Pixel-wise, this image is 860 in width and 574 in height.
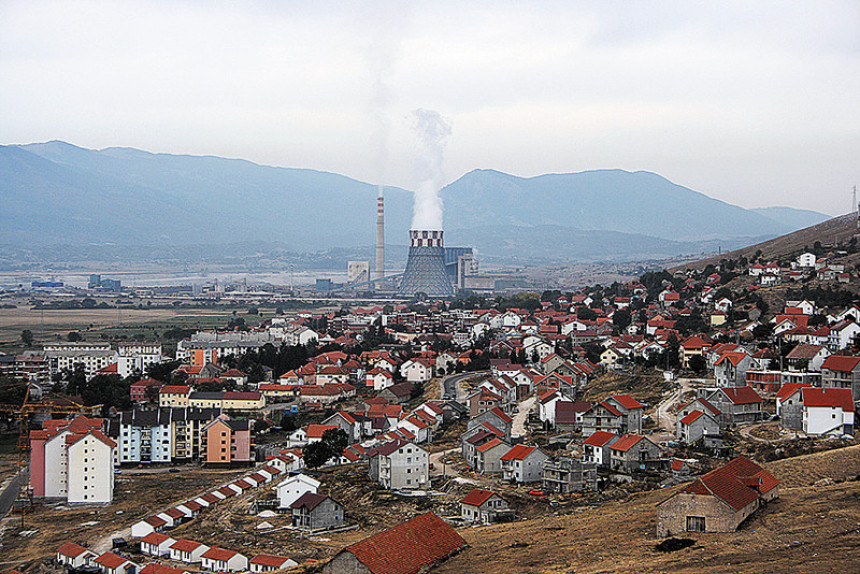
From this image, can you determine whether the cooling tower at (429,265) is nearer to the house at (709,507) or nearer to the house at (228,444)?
the house at (228,444)

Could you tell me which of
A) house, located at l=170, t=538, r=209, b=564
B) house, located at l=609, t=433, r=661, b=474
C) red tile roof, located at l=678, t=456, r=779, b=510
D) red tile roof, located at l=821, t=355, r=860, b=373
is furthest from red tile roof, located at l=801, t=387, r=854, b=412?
house, located at l=170, t=538, r=209, b=564

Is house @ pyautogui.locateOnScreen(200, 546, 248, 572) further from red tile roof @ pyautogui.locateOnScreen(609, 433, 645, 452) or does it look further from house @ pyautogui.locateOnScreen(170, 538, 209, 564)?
red tile roof @ pyautogui.locateOnScreen(609, 433, 645, 452)

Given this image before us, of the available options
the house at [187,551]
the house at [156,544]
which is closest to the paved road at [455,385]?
the house at [156,544]

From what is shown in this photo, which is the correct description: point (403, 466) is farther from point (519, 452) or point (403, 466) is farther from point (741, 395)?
point (741, 395)

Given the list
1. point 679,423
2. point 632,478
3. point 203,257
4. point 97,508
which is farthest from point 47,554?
point 203,257

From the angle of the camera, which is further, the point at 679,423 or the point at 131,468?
the point at 131,468

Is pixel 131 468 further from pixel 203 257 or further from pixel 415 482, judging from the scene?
pixel 203 257

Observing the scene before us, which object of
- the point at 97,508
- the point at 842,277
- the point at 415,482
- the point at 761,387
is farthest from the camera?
the point at 842,277
